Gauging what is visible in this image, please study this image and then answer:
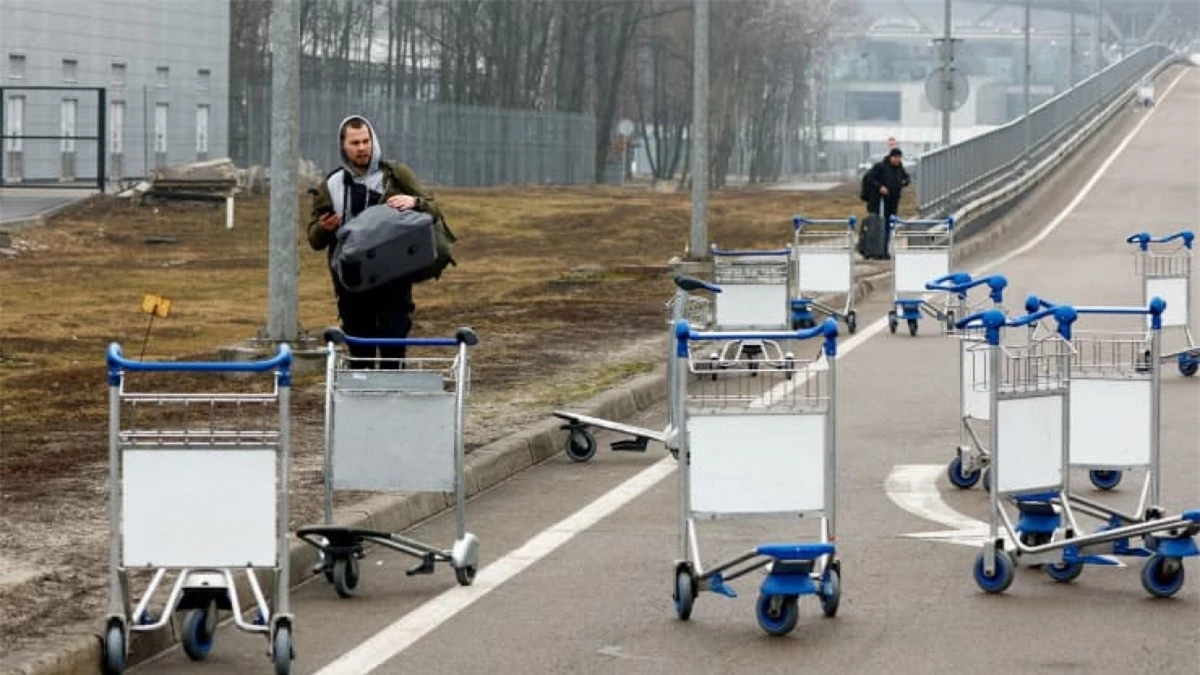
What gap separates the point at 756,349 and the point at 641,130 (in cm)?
10644

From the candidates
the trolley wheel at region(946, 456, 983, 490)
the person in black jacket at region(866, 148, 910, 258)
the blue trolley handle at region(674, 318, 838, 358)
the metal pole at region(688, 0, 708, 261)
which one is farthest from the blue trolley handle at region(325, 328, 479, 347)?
the person in black jacket at region(866, 148, 910, 258)

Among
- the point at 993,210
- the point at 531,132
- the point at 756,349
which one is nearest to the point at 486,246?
the point at 993,210

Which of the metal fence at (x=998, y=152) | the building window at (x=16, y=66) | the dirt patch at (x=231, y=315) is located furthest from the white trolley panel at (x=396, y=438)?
the building window at (x=16, y=66)

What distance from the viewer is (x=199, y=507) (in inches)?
338

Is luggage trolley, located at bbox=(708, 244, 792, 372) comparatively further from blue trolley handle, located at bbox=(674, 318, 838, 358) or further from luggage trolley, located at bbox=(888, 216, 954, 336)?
blue trolley handle, located at bbox=(674, 318, 838, 358)

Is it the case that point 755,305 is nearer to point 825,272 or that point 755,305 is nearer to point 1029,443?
point 825,272

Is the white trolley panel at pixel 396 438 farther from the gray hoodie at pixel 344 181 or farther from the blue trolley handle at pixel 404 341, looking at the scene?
the gray hoodie at pixel 344 181

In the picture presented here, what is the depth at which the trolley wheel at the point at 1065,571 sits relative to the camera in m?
10.4

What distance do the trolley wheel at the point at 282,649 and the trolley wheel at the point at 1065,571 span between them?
11.6 feet

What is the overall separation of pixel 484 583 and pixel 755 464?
159 centimetres

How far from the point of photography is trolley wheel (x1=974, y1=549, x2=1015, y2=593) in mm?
10211

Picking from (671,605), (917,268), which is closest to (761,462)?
(671,605)

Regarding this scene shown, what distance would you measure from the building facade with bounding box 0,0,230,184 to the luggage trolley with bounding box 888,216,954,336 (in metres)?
33.0

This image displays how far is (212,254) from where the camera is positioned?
43.7 m
